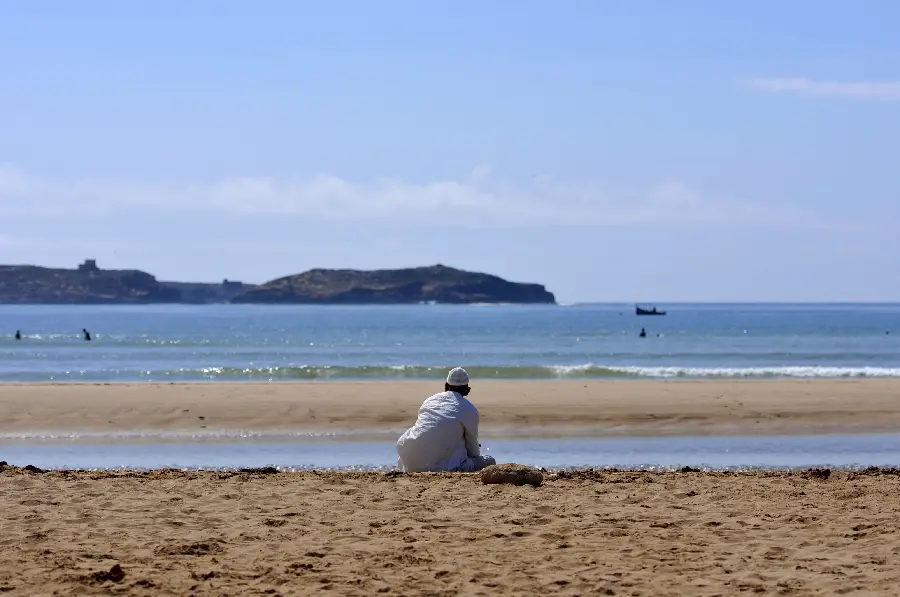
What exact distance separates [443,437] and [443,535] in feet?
10.2

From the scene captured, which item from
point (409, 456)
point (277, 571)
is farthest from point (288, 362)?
point (277, 571)

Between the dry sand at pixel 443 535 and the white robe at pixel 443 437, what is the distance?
1.74ft

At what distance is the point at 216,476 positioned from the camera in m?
10.2

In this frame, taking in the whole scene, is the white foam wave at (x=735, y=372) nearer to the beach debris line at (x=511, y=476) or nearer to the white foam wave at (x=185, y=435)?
the white foam wave at (x=185, y=435)

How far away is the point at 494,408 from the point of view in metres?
20.4

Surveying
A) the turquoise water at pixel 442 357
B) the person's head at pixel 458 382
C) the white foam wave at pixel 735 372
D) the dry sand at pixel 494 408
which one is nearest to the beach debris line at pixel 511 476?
the person's head at pixel 458 382

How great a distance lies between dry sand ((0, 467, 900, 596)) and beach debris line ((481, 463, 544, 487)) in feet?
0.38

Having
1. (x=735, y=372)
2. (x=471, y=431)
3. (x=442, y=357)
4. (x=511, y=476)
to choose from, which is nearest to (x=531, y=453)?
(x=471, y=431)

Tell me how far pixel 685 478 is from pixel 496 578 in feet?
14.2

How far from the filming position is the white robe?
1048cm

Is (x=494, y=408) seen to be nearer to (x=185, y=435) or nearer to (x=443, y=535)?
(x=185, y=435)

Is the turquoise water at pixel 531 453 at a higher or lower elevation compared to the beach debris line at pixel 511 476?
lower

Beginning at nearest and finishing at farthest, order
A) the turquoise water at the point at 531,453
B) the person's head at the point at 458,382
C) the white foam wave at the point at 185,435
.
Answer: the person's head at the point at 458,382, the turquoise water at the point at 531,453, the white foam wave at the point at 185,435

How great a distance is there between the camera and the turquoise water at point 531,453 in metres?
13.4
